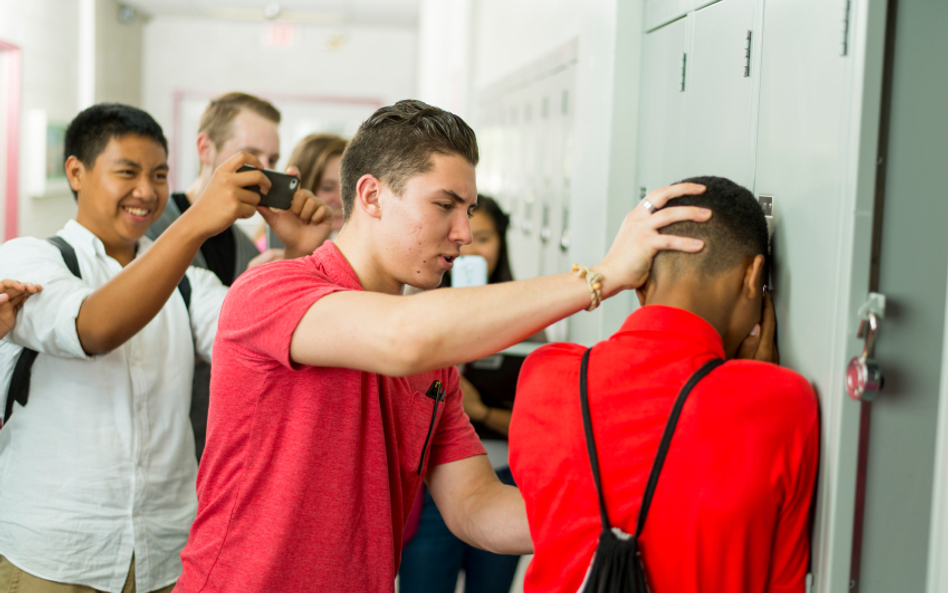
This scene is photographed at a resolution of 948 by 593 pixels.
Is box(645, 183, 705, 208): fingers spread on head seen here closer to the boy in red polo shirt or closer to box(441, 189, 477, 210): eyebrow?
the boy in red polo shirt

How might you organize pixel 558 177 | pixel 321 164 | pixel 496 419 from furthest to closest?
pixel 558 177 < pixel 321 164 < pixel 496 419

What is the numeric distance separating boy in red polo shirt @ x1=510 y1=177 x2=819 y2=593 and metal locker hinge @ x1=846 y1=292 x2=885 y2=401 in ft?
0.23

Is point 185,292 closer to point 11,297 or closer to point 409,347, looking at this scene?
point 11,297

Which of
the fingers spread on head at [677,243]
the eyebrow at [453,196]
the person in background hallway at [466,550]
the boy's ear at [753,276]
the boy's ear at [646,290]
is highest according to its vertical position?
the eyebrow at [453,196]

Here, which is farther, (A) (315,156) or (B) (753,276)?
(A) (315,156)

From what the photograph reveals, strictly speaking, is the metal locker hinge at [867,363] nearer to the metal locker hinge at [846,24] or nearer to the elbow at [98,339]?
the metal locker hinge at [846,24]

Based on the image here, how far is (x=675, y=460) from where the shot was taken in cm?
90

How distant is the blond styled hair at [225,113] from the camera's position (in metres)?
2.26

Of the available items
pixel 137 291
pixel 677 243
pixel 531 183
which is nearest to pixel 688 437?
pixel 677 243

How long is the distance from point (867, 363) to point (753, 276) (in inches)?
7.5

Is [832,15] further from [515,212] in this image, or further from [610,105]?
[515,212]

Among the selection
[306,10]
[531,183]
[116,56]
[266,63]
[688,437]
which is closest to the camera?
[688,437]

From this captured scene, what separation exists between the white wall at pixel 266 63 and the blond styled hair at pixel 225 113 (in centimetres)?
552

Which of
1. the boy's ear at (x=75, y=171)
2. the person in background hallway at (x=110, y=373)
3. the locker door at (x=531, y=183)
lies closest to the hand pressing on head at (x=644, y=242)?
the person in background hallway at (x=110, y=373)
